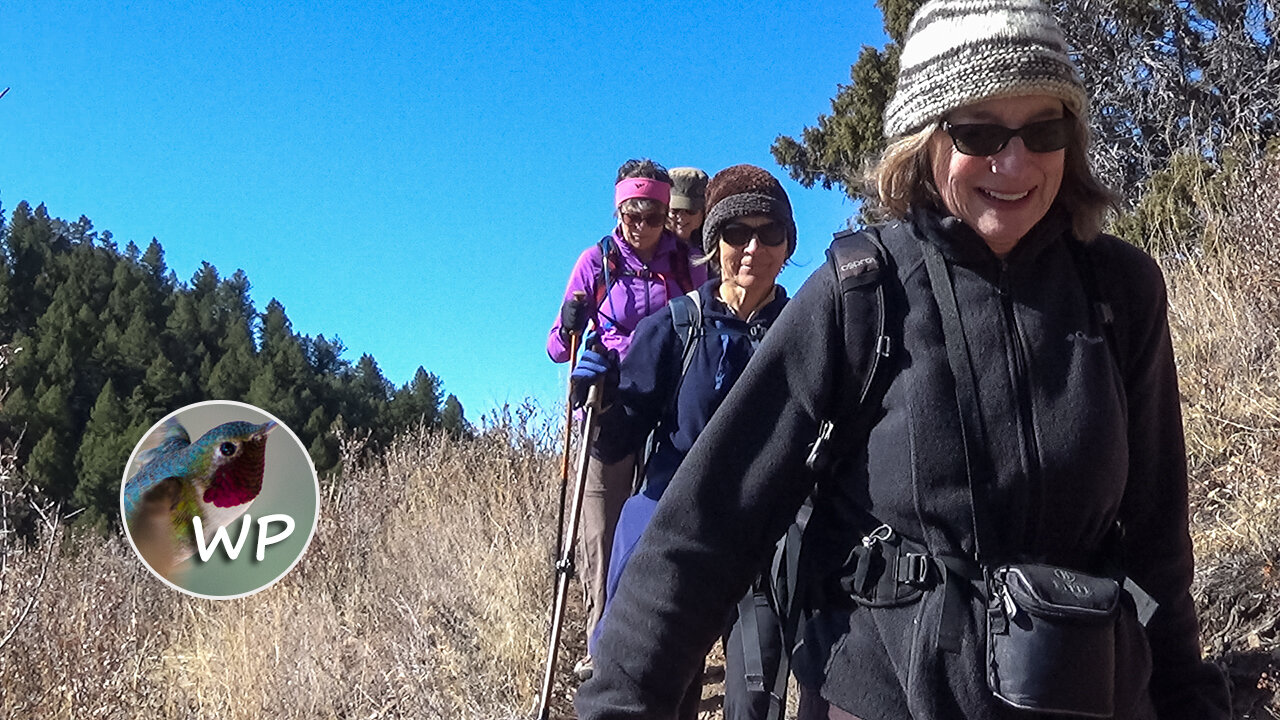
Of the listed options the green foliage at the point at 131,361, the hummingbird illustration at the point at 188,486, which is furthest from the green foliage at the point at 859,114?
the green foliage at the point at 131,361

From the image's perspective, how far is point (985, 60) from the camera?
129 centimetres

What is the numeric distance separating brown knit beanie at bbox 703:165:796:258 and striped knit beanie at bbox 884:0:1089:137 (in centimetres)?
143

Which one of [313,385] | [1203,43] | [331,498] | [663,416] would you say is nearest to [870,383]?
[663,416]

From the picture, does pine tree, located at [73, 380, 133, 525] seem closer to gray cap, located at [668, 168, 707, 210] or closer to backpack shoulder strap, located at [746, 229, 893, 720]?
gray cap, located at [668, 168, 707, 210]

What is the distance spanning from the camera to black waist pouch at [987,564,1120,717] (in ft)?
3.70

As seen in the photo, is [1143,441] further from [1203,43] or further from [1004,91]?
[1203,43]

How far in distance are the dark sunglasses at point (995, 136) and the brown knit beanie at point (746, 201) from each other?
1480mm

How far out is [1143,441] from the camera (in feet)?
4.42

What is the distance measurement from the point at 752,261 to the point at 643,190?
3.88 ft

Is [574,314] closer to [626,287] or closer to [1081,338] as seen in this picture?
[626,287]

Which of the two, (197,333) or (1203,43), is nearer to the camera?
(1203,43)

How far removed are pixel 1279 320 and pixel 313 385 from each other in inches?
1555

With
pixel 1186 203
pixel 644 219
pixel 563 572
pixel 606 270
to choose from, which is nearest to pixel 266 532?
pixel 563 572

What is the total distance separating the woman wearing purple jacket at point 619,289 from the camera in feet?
11.7
